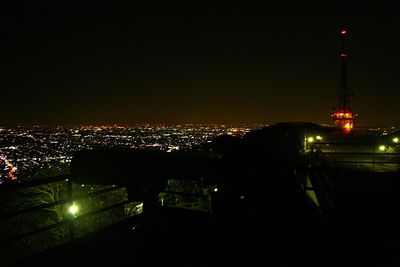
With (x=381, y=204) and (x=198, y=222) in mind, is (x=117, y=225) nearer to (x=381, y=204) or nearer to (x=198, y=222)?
(x=198, y=222)

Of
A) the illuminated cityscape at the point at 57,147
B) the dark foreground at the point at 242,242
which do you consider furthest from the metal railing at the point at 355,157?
the illuminated cityscape at the point at 57,147

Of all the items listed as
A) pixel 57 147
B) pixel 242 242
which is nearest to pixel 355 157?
pixel 242 242

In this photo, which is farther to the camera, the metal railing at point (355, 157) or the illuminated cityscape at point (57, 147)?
the illuminated cityscape at point (57, 147)

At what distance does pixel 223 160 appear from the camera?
3.66 m

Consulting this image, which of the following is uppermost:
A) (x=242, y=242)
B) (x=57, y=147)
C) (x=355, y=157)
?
(x=57, y=147)

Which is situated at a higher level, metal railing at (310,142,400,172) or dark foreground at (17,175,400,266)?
metal railing at (310,142,400,172)

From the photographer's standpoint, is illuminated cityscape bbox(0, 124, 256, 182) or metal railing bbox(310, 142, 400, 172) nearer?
metal railing bbox(310, 142, 400, 172)

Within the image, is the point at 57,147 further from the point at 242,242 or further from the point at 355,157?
the point at 242,242

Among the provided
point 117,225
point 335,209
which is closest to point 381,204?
point 335,209

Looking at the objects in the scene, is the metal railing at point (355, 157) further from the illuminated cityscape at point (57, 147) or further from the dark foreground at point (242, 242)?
the illuminated cityscape at point (57, 147)

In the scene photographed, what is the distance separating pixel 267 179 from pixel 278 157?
0.83 feet

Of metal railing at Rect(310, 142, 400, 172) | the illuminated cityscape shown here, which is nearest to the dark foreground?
metal railing at Rect(310, 142, 400, 172)

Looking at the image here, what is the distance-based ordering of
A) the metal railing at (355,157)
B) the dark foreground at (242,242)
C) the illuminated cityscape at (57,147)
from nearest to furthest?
the dark foreground at (242,242) → the metal railing at (355,157) → the illuminated cityscape at (57,147)

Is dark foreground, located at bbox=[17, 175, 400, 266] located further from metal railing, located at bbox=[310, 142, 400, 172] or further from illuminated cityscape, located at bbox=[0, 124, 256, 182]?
illuminated cityscape, located at bbox=[0, 124, 256, 182]
